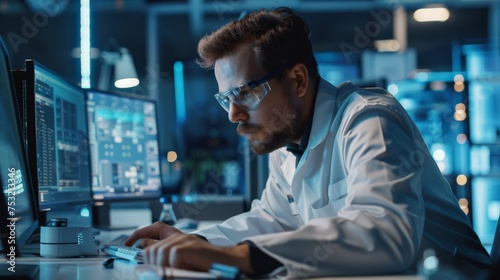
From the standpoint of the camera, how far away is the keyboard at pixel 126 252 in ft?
5.00

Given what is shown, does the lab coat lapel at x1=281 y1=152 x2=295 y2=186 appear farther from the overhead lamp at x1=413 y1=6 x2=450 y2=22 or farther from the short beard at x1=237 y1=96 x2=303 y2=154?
the overhead lamp at x1=413 y1=6 x2=450 y2=22

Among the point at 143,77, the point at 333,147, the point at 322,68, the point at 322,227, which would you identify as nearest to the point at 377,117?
the point at 333,147

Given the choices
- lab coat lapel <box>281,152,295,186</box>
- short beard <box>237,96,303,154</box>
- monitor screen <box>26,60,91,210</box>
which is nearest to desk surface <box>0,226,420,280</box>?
monitor screen <box>26,60,91,210</box>

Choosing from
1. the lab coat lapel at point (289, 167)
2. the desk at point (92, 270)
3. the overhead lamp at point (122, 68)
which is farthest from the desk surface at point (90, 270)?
the overhead lamp at point (122, 68)

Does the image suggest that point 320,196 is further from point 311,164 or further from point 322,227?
point 322,227

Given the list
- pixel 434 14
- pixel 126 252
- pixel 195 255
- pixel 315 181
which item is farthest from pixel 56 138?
pixel 434 14

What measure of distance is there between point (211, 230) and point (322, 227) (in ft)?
2.19

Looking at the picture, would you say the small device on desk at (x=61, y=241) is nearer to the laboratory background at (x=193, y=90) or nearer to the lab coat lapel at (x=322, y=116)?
the laboratory background at (x=193, y=90)

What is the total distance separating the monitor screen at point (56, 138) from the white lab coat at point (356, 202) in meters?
0.45

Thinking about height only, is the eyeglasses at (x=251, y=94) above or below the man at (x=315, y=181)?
above

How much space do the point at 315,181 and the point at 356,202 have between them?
434 millimetres

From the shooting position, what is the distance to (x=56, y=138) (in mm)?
1856

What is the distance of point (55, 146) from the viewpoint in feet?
6.04

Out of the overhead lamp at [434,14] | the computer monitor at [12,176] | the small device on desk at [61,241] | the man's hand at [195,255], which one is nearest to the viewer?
the man's hand at [195,255]
